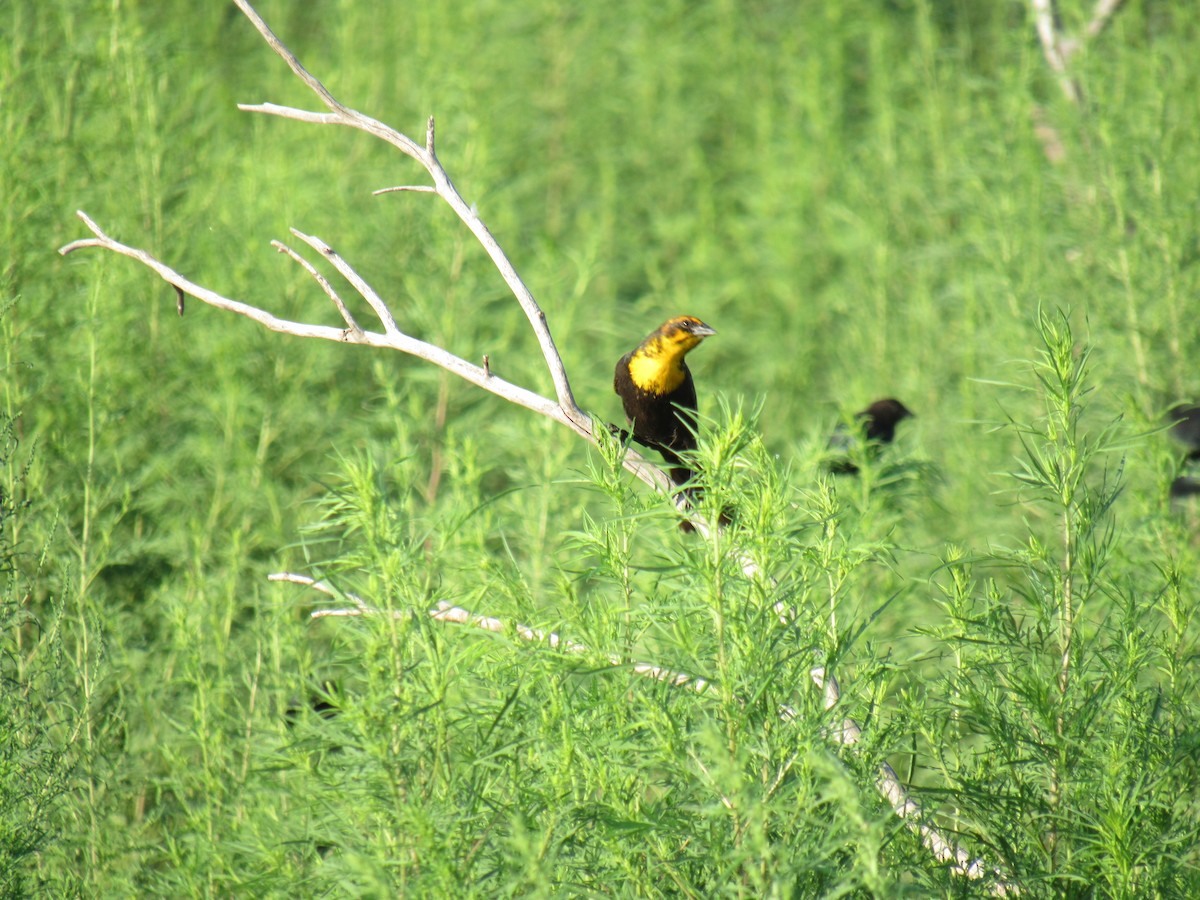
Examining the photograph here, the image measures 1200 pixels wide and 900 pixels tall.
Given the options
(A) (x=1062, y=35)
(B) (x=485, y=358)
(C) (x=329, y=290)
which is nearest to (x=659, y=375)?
(B) (x=485, y=358)

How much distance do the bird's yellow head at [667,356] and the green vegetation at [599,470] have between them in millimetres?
334

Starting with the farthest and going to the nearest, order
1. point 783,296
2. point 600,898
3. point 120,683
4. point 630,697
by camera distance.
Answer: point 783,296, point 120,683, point 630,697, point 600,898

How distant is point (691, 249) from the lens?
7512 mm

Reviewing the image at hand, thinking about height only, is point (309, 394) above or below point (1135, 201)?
below

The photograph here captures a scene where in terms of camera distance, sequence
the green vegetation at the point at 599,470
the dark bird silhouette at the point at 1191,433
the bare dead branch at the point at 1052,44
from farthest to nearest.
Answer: the bare dead branch at the point at 1052,44, the dark bird silhouette at the point at 1191,433, the green vegetation at the point at 599,470

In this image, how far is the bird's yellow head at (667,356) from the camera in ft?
10.1

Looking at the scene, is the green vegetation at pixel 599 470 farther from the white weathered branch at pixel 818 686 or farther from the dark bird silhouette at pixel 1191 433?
the dark bird silhouette at pixel 1191 433

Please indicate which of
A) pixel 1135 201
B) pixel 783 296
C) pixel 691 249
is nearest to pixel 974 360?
pixel 1135 201

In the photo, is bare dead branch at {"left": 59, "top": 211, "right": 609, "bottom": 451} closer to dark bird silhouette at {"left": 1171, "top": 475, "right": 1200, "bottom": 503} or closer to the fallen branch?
the fallen branch

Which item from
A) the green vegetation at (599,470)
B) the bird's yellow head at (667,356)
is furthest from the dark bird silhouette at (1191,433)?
the bird's yellow head at (667,356)

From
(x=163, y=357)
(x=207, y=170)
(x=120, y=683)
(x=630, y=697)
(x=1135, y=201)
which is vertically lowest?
(x=120, y=683)

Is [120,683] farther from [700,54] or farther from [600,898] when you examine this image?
[700,54]

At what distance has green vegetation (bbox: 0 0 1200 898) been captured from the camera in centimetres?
191

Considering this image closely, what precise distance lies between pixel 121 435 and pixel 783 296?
4.01 metres
